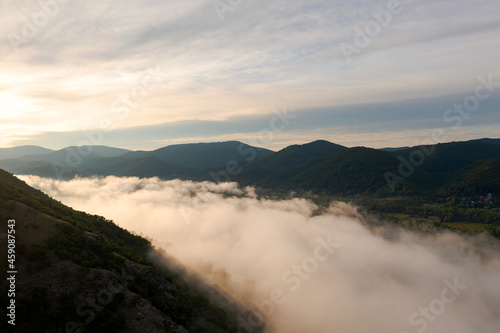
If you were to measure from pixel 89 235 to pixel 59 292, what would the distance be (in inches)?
744

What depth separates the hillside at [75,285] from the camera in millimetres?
44469

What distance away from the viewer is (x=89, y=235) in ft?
211

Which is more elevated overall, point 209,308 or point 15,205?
point 15,205

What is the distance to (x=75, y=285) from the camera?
162ft

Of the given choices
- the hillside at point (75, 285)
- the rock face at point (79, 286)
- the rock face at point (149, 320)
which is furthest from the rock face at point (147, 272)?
the rock face at point (149, 320)

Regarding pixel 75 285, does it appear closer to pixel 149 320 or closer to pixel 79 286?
pixel 79 286

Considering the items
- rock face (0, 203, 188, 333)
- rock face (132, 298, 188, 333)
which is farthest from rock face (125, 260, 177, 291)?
rock face (132, 298, 188, 333)

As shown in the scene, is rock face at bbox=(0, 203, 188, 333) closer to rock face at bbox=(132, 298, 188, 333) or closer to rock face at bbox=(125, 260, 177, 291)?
rock face at bbox=(132, 298, 188, 333)

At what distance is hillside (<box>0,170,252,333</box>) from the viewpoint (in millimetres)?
44469

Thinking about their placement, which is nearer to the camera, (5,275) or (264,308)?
(5,275)

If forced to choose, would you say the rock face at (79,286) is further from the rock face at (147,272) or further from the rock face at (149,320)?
the rock face at (147,272)

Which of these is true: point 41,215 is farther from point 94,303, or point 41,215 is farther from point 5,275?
point 94,303

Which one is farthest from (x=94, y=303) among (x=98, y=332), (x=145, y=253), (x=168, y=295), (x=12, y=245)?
(x=145, y=253)

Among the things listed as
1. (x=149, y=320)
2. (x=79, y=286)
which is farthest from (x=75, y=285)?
(x=149, y=320)
